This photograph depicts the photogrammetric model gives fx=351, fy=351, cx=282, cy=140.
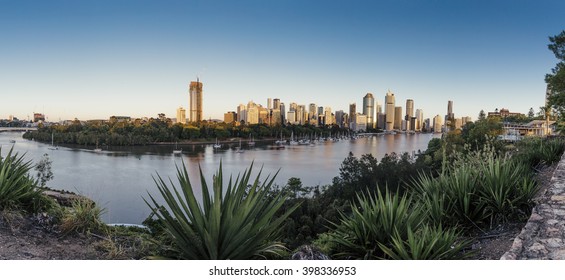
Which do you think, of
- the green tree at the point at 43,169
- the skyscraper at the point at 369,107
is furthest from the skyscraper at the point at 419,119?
the green tree at the point at 43,169

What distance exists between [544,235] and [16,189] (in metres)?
3.58

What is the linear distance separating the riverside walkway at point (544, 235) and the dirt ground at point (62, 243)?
0.22m

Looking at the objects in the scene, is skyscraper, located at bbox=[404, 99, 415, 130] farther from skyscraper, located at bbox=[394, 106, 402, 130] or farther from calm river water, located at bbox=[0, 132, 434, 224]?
calm river water, located at bbox=[0, 132, 434, 224]

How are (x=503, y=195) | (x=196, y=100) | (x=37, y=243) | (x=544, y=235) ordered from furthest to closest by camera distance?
(x=196, y=100) → (x=503, y=195) → (x=37, y=243) → (x=544, y=235)

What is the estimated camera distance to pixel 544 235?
1.94 m

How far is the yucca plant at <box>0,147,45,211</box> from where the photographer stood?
2.54 meters

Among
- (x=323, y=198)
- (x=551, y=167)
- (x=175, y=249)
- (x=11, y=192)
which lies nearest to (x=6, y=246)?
(x=11, y=192)

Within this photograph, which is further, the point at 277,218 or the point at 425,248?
the point at 277,218

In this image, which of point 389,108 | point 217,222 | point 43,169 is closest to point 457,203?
point 217,222

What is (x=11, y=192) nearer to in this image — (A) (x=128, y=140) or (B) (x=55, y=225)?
(B) (x=55, y=225)

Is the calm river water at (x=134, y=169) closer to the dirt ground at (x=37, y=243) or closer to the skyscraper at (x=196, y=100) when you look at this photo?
the skyscraper at (x=196, y=100)

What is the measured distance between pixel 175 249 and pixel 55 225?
4.55ft

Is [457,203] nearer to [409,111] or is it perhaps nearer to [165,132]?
[409,111]
